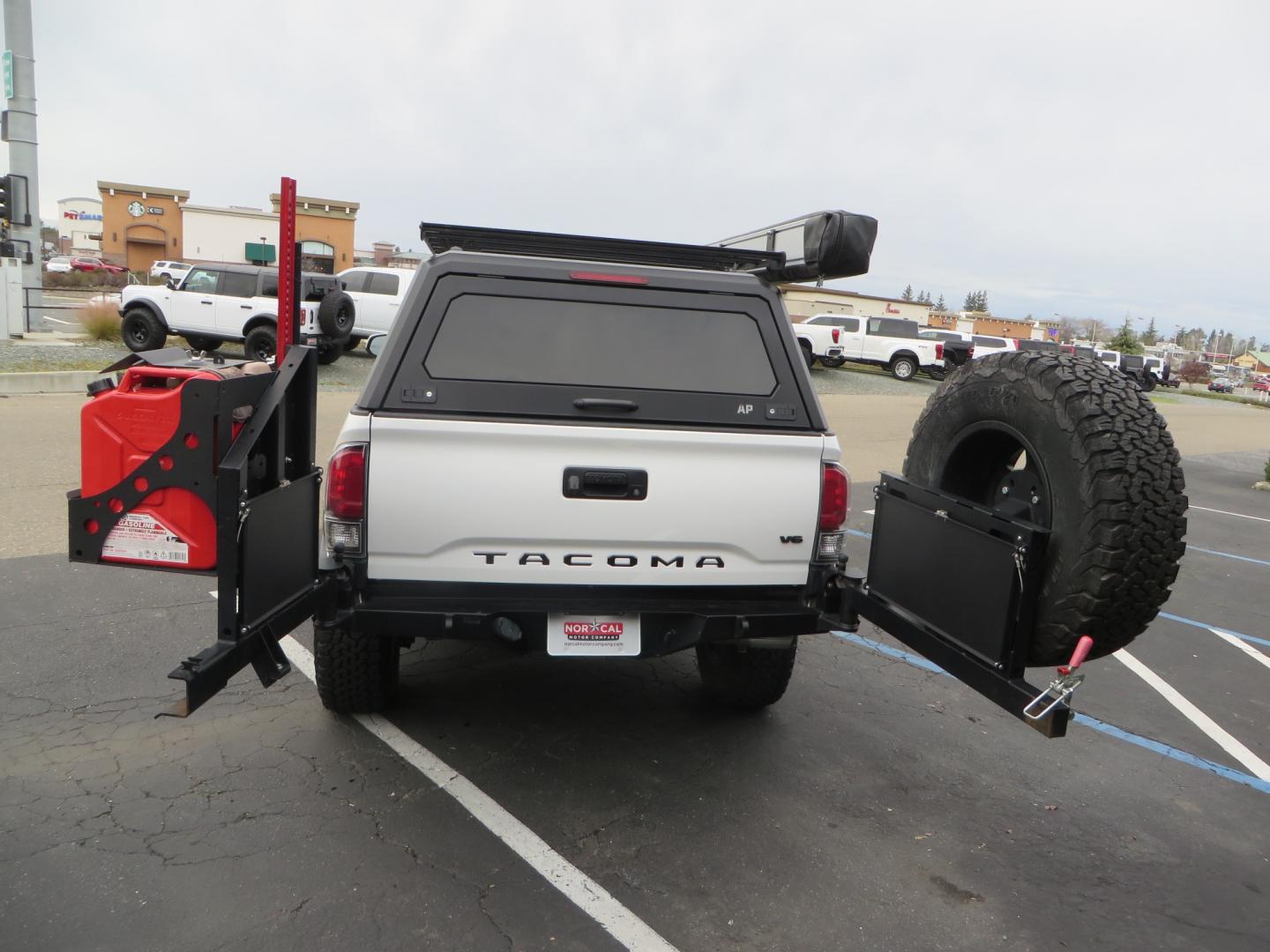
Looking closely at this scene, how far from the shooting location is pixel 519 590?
340 cm

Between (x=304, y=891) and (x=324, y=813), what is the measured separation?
1.52 feet

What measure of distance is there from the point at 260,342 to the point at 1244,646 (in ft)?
53.6

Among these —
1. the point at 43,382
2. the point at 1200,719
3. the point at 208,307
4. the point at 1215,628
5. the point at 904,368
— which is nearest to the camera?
the point at 1200,719

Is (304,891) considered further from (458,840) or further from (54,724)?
(54,724)

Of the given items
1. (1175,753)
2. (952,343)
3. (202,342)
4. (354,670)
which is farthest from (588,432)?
(952,343)

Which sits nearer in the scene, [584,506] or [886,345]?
[584,506]

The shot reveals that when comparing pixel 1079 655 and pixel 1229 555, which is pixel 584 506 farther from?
pixel 1229 555

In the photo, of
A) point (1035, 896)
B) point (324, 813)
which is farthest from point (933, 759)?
point (324, 813)

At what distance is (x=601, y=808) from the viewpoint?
3.52 m

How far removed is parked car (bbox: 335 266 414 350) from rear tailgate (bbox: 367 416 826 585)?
54.9 feet

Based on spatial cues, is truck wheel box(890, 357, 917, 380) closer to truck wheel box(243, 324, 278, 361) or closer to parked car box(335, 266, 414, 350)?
parked car box(335, 266, 414, 350)

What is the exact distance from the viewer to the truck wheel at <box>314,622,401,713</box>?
3.88m

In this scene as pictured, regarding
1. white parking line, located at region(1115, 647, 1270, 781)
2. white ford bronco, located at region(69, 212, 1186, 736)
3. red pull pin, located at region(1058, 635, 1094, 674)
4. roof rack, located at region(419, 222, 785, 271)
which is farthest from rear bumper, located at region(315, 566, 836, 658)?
white parking line, located at region(1115, 647, 1270, 781)

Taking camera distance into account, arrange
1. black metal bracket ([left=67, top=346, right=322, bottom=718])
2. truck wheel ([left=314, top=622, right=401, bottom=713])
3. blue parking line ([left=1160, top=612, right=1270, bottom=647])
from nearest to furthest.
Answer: black metal bracket ([left=67, top=346, right=322, bottom=718]), truck wheel ([left=314, top=622, right=401, bottom=713]), blue parking line ([left=1160, top=612, right=1270, bottom=647])
